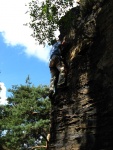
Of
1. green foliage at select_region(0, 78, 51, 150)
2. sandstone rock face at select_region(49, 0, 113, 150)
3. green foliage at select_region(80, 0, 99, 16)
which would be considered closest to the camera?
sandstone rock face at select_region(49, 0, 113, 150)

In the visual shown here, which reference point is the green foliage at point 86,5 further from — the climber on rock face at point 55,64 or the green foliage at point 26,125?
the green foliage at point 26,125

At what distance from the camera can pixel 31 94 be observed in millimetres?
29219

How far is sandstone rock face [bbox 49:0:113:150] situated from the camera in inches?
283

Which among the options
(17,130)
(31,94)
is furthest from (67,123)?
(31,94)

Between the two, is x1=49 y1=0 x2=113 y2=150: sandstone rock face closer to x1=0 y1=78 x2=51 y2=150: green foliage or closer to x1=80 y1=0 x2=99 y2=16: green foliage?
x1=80 y1=0 x2=99 y2=16: green foliage

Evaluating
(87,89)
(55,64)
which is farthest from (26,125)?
(87,89)

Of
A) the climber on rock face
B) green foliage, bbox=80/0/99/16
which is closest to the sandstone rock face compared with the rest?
green foliage, bbox=80/0/99/16

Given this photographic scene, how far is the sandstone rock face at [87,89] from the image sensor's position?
7176 millimetres

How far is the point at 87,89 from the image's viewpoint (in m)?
8.20

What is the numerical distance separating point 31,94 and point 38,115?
5.07m

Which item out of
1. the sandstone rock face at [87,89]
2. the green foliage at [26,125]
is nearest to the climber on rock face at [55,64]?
the sandstone rock face at [87,89]

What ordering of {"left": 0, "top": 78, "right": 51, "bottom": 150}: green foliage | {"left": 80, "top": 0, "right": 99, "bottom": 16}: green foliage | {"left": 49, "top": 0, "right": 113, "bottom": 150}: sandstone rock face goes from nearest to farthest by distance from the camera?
{"left": 49, "top": 0, "right": 113, "bottom": 150}: sandstone rock face → {"left": 80, "top": 0, "right": 99, "bottom": 16}: green foliage → {"left": 0, "top": 78, "right": 51, "bottom": 150}: green foliage

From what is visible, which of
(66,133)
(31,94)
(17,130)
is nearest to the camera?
(66,133)

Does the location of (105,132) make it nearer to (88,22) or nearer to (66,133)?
(66,133)
